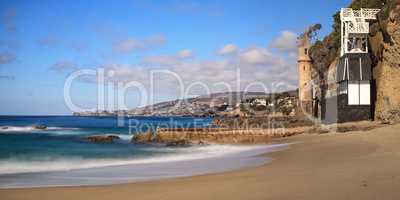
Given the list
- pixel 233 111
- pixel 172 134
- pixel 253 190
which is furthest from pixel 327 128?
pixel 233 111

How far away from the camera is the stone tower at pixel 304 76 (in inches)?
1875

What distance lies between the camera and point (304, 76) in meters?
48.4

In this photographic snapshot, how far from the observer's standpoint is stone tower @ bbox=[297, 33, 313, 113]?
47619 mm

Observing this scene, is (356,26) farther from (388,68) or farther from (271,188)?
(271,188)

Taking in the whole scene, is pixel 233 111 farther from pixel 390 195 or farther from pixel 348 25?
pixel 390 195

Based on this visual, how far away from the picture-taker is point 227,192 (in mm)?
7527

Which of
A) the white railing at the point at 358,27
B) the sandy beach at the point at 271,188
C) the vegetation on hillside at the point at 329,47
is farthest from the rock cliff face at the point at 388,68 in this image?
the sandy beach at the point at 271,188

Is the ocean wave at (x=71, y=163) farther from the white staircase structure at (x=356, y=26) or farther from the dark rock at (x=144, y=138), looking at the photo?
the white staircase structure at (x=356, y=26)

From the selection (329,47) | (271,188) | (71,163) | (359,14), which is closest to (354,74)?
(359,14)

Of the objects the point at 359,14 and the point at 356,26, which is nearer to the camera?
the point at 356,26

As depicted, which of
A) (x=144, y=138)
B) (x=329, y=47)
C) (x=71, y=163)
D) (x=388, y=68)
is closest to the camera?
(x=71, y=163)

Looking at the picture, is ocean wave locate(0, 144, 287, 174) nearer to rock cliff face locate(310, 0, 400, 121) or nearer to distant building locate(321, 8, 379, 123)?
distant building locate(321, 8, 379, 123)

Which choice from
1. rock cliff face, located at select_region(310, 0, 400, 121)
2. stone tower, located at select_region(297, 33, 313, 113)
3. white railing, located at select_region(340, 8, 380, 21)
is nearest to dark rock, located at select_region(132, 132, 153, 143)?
rock cliff face, located at select_region(310, 0, 400, 121)

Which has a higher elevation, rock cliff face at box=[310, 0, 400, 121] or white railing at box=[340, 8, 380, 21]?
white railing at box=[340, 8, 380, 21]
